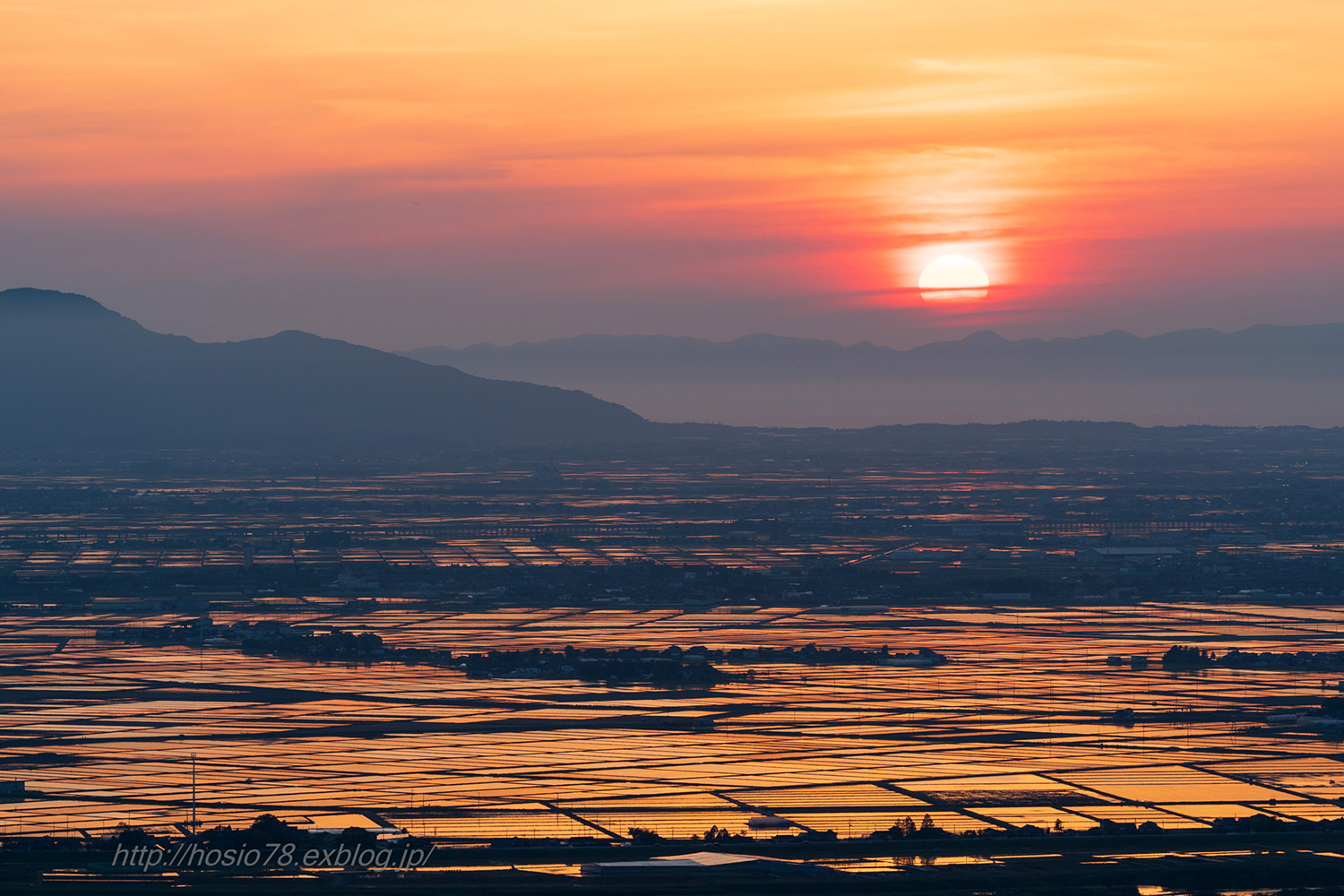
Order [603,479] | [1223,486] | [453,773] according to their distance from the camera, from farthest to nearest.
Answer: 1. [603,479]
2. [1223,486]
3. [453,773]

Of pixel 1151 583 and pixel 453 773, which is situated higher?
pixel 1151 583

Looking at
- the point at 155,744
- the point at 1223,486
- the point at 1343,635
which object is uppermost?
the point at 1223,486

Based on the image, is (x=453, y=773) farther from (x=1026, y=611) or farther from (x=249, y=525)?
(x=249, y=525)

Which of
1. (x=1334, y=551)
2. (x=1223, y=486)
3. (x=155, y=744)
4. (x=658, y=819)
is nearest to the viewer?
(x=658, y=819)

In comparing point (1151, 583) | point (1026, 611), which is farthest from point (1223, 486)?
point (1026, 611)

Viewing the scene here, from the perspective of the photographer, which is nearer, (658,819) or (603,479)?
(658,819)

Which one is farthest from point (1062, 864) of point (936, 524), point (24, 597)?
point (936, 524)
